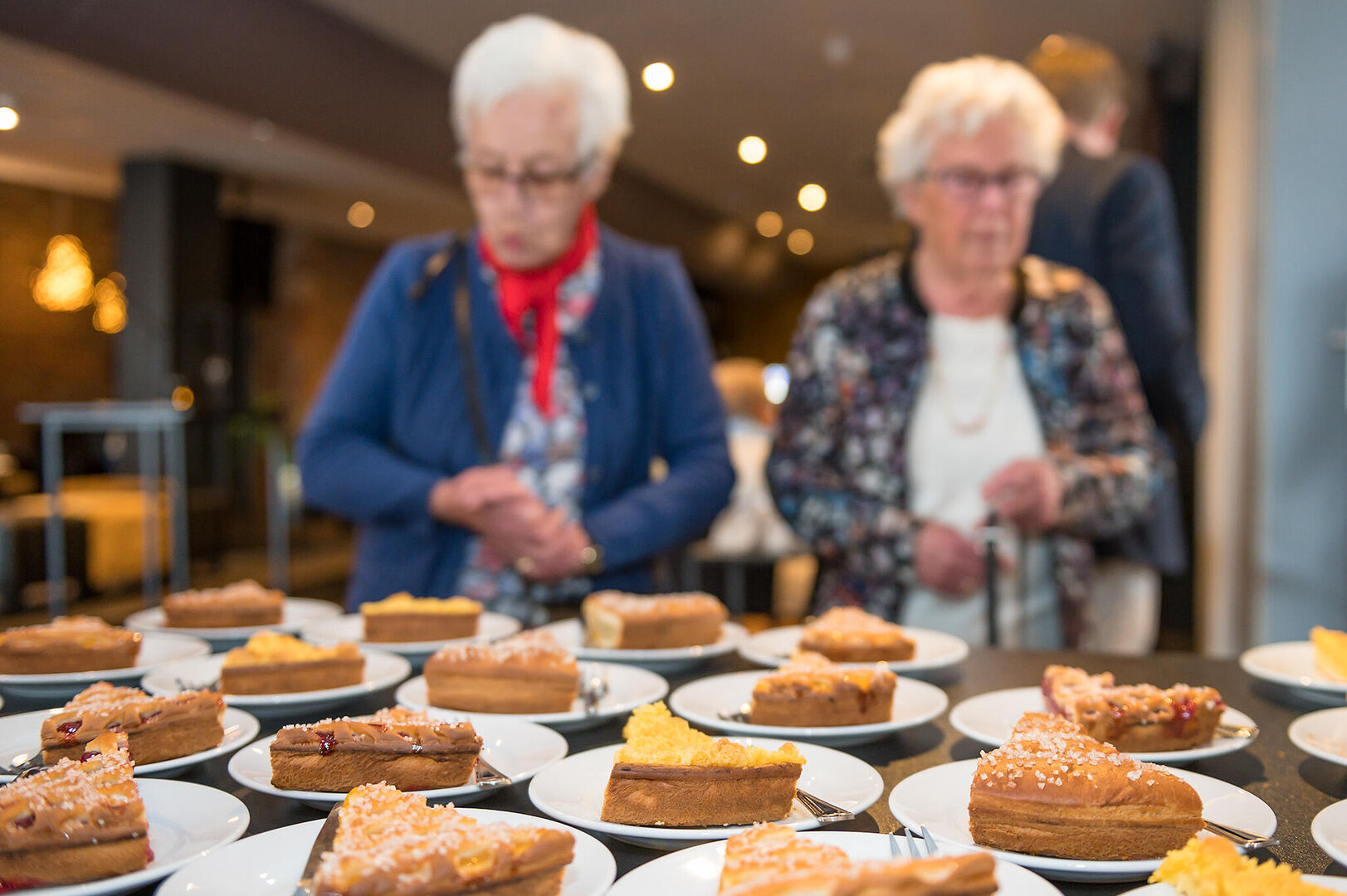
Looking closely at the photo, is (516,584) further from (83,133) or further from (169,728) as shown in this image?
(83,133)

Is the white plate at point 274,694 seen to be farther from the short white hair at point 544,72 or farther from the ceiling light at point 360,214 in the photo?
the ceiling light at point 360,214

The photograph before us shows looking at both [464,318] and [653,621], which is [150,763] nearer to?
[653,621]

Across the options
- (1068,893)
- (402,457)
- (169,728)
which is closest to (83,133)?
(402,457)

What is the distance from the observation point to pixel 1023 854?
769 millimetres

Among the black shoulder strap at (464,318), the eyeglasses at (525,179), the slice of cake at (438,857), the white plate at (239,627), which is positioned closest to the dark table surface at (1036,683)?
the slice of cake at (438,857)

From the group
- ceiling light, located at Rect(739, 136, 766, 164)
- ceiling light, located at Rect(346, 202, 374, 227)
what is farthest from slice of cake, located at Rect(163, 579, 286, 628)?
ceiling light, located at Rect(346, 202, 374, 227)

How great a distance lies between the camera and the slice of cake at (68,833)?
0.69m

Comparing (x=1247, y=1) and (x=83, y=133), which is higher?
(x=1247, y=1)

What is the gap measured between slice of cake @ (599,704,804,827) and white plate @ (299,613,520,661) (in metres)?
0.64

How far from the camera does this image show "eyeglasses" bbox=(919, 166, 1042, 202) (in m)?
2.34

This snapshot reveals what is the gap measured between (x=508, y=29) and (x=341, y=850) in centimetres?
175

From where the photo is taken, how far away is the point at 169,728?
988mm

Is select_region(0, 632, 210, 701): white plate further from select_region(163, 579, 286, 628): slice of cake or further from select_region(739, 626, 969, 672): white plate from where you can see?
select_region(739, 626, 969, 672): white plate

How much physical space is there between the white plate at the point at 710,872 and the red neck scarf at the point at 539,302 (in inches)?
58.5
